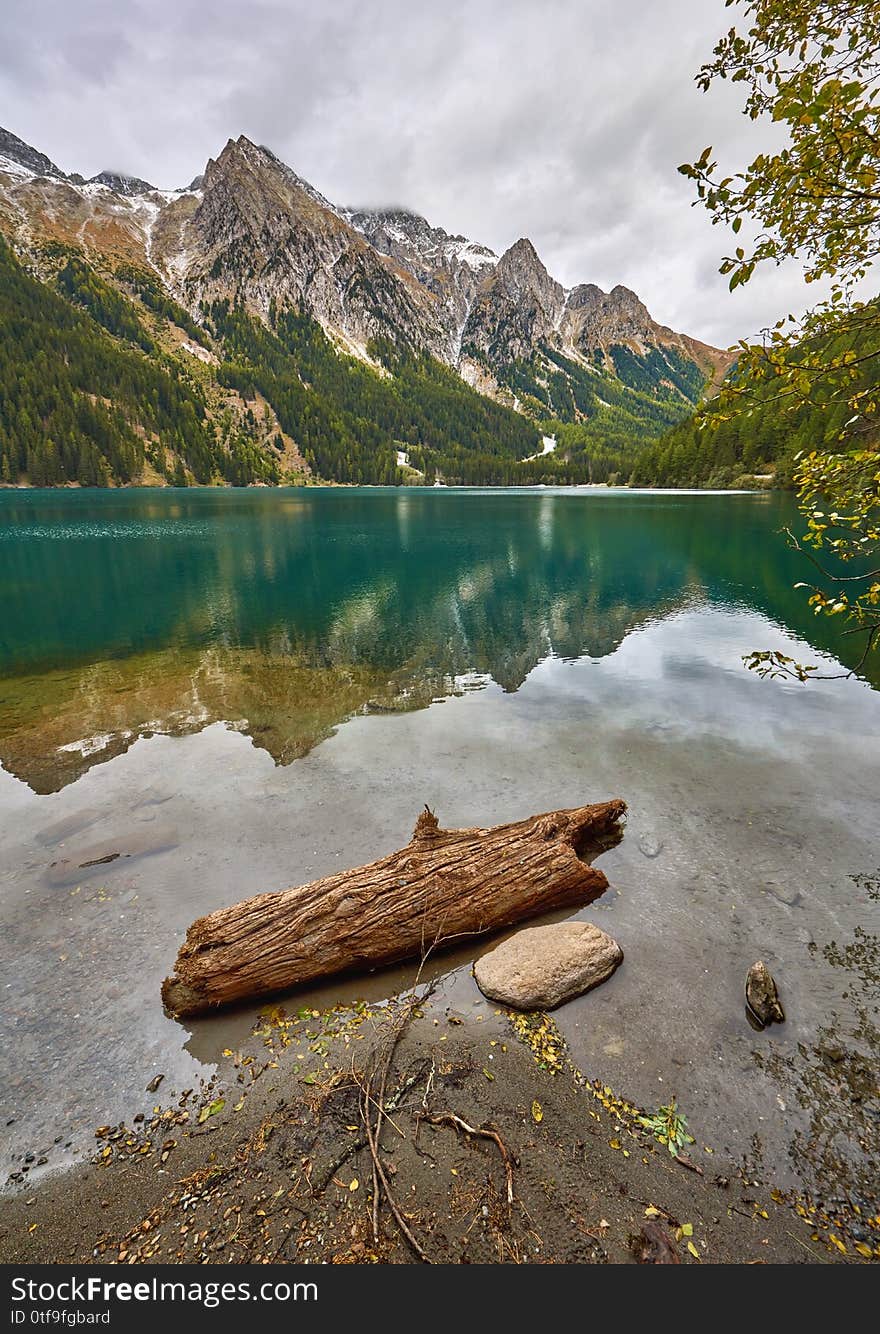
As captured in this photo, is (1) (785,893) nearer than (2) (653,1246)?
No

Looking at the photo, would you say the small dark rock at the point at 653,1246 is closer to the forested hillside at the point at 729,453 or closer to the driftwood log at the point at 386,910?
the driftwood log at the point at 386,910

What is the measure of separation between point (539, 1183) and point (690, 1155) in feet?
5.65

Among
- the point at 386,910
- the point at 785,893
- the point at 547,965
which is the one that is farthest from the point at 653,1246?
the point at 785,893

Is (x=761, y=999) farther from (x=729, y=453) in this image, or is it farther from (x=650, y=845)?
(x=729, y=453)

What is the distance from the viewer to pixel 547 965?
8180 millimetres

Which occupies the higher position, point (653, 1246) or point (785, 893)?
point (653, 1246)

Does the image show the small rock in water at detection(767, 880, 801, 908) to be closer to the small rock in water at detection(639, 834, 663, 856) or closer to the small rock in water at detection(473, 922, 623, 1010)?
the small rock in water at detection(639, 834, 663, 856)

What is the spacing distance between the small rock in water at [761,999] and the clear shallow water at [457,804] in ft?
0.52

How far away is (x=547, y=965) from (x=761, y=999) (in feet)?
9.63

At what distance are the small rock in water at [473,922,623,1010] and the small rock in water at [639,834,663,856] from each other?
318 centimetres

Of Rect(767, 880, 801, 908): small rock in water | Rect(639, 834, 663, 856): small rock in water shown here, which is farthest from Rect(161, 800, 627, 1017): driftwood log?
Rect(767, 880, 801, 908): small rock in water

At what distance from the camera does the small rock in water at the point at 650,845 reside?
11.6m

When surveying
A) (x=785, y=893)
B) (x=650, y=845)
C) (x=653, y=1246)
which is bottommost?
(x=650, y=845)

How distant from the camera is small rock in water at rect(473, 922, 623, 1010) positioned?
25.8 ft
